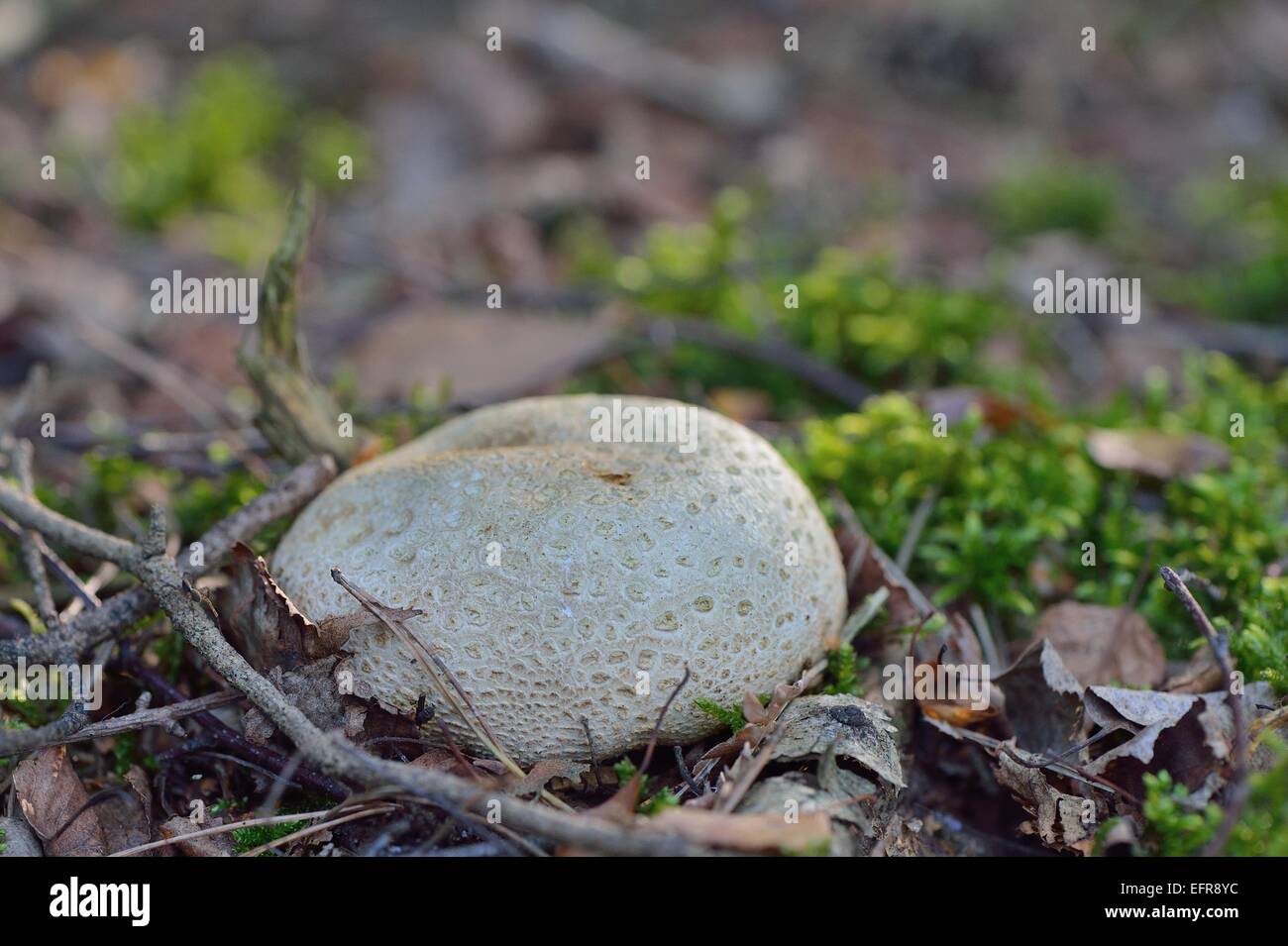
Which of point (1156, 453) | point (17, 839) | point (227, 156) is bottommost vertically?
point (17, 839)

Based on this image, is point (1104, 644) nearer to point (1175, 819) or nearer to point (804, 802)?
point (1175, 819)

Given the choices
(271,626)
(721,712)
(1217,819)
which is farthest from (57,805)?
(1217,819)

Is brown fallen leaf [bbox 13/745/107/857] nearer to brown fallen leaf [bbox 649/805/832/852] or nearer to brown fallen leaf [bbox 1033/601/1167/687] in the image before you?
brown fallen leaf [bbox 649/805/832/852]

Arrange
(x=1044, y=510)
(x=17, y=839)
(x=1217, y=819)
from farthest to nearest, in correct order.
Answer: (x=1044, y=510), (x=17, y=839), (x=1217, y=819)

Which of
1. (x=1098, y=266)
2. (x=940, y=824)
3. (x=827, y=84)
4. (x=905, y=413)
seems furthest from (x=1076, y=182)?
(x=940, y=824)

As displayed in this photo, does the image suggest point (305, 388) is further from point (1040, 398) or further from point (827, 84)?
point (827, 84)

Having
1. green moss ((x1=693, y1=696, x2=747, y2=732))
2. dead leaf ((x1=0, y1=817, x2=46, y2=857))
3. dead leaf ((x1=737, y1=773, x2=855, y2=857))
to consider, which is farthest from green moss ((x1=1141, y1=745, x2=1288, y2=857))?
dead leaf ((x1=0, y1=817, x2=46, y2=857))

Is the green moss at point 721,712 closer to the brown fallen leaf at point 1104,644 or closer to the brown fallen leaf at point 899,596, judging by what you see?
the brown fallen leaf at point 899,596
